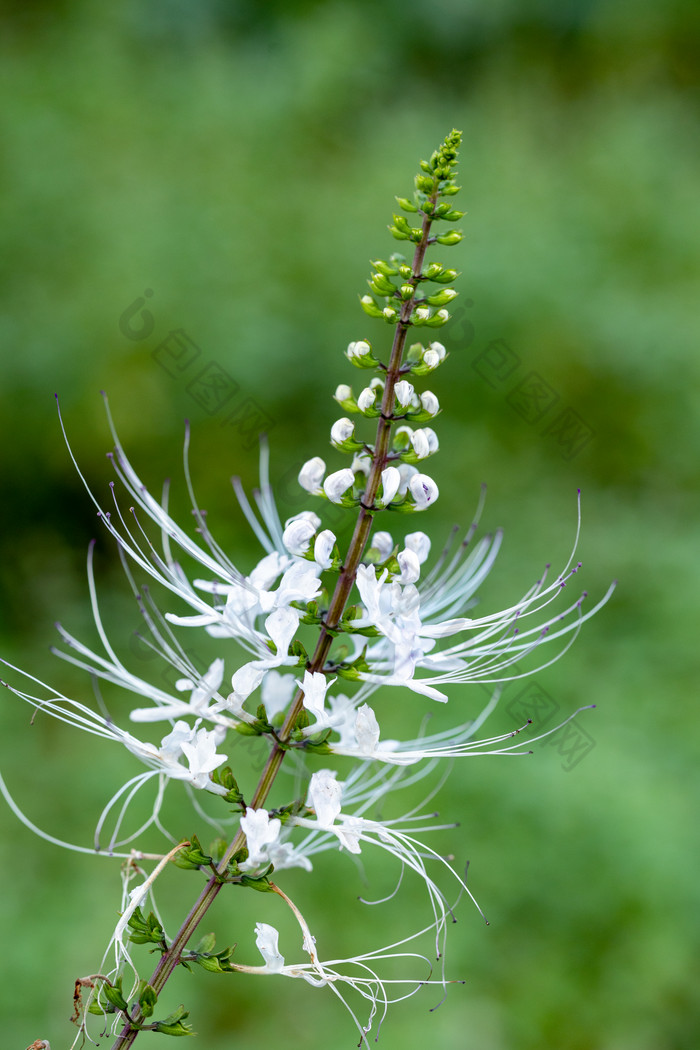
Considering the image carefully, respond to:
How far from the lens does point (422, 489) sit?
1.61m

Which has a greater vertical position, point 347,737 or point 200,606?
point 200,606

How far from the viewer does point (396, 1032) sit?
3646mm

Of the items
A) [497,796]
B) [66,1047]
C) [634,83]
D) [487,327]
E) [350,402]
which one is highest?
[634,83]

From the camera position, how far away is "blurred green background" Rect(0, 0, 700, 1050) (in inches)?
155

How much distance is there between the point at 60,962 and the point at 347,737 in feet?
9.24

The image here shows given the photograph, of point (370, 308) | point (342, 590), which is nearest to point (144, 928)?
point (342, 590)

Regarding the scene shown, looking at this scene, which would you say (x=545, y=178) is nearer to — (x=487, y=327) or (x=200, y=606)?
(x=487, y=327)

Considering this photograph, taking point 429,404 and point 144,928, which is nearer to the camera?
point 144,928

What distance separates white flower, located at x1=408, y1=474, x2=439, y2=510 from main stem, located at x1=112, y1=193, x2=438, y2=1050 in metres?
0.06

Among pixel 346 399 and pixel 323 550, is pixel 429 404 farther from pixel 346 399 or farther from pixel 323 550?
pixel 323 550

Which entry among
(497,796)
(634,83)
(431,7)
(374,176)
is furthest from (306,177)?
(497,796)

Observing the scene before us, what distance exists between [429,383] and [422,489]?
4.80 metres

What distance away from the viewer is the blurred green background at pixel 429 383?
393 cm

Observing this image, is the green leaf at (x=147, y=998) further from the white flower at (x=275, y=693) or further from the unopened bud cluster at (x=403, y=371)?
the unopened bud cluster at (x=403, y=371)
